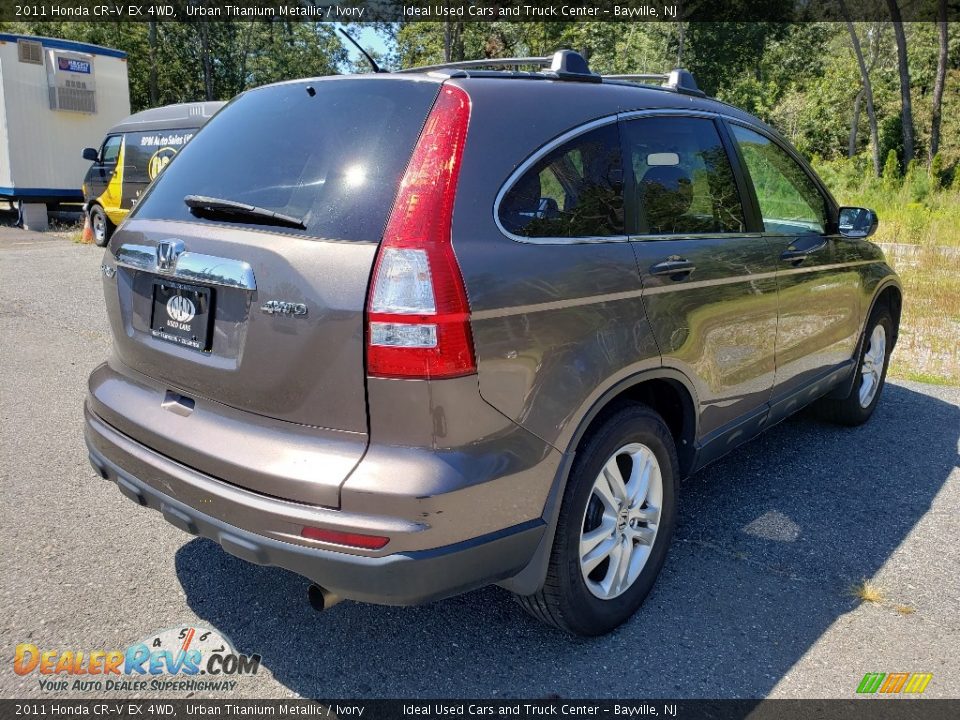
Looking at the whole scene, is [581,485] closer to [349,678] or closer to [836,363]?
[349,678]

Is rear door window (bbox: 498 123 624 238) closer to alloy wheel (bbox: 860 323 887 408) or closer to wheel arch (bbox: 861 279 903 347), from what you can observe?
wheel arch (bbox: 861 279 903 347)

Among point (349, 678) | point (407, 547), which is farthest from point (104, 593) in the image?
point (407, 547)

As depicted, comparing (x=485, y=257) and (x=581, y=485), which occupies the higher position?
(x=485, y=257)

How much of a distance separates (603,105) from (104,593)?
256 centimetres

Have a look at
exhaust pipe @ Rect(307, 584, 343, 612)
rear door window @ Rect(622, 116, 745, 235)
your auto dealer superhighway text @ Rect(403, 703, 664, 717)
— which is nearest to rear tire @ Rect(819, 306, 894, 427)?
rear door window @ Rect(622, 116, 745, 235)

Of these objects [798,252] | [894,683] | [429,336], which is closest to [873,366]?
[798,252]

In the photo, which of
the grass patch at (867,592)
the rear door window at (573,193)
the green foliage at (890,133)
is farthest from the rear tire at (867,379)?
the green foliage at (890,133)

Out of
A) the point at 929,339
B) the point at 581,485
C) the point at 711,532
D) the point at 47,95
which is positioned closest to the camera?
the point at 581,485

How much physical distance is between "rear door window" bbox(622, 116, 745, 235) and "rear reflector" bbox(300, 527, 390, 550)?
1427 mm

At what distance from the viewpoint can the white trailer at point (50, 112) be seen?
16.3m

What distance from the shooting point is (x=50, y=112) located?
16969 mm

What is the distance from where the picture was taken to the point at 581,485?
7.88 feet

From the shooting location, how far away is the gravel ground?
252 centimetres

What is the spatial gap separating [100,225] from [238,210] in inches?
571
